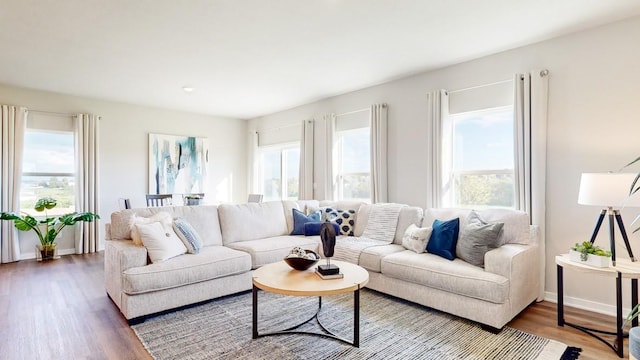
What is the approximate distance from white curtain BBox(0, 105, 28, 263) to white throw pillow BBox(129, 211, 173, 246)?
3057 millimetres

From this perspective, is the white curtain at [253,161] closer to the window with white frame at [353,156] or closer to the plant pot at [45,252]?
the window with white frame at [353,156]

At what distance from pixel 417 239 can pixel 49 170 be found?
573 cm

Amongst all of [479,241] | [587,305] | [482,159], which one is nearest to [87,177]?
[479,241]

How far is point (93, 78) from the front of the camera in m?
4.51

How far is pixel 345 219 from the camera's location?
171 inches

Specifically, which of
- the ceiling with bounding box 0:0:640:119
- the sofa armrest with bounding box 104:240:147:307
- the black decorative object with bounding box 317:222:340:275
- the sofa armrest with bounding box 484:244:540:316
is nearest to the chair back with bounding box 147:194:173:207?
the ceiling with bounding box 0:0:640:119

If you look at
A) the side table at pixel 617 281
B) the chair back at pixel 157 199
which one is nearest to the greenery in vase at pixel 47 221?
the chair back at pixel 157 199

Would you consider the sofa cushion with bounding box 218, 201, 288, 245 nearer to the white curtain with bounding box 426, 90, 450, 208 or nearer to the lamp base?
the lamp base

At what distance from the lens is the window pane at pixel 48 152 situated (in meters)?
5.18

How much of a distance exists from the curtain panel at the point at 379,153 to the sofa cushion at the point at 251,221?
4.48 ft

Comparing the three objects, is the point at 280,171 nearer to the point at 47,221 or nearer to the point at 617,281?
the point at 47,221

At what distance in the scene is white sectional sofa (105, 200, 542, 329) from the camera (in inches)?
105

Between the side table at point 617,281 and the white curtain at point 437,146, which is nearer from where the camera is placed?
the side table at point 617,281

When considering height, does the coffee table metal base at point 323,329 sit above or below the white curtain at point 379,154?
below
